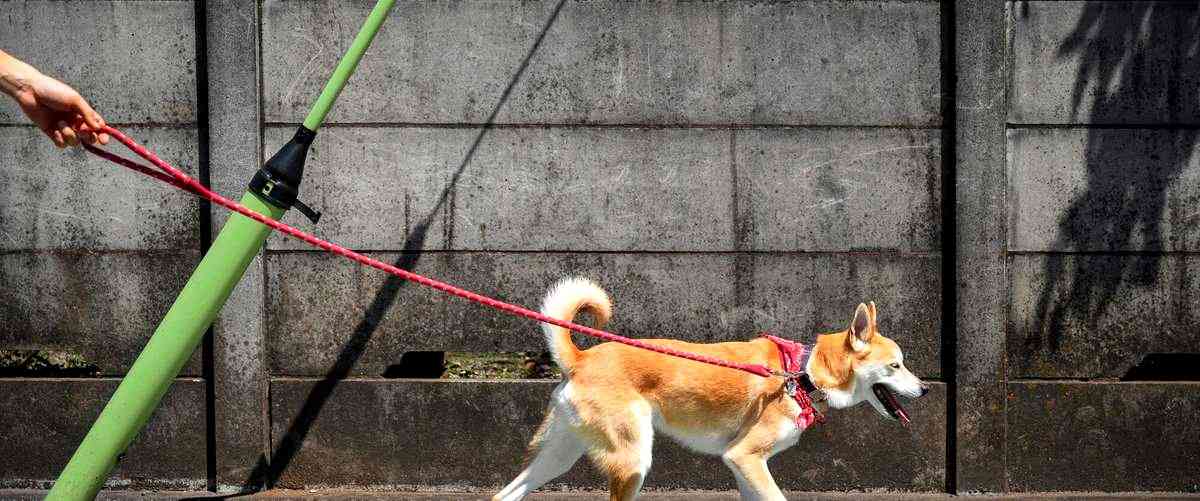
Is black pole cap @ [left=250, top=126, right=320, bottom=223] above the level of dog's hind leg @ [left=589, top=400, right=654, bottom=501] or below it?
above

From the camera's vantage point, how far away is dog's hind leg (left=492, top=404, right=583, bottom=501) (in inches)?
207

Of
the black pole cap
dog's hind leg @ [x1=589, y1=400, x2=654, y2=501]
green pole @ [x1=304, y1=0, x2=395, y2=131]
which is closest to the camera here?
the black pole cap

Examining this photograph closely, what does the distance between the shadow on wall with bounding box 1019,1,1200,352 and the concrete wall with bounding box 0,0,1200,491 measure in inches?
0.6

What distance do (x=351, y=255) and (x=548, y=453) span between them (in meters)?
1.72

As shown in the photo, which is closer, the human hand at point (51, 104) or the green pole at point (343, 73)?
the human hand at point (51, 104)

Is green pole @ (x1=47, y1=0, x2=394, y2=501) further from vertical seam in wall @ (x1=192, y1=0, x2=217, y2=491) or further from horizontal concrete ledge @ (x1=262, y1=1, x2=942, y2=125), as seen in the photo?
vertical seam in wall @ (x1=192, y1=0, x2=217, y2=491)

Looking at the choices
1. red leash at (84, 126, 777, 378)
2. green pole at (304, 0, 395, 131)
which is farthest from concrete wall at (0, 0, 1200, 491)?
green pole at (304, 0, 395, 131)

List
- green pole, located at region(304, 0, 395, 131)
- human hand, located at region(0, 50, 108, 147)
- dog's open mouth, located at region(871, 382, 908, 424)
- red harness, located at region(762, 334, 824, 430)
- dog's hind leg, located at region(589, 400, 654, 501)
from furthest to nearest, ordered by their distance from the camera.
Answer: dog's open mouth, located at region(871, 382, 908, 424)
red harness, located at region(762, 334, 824, 430)
dog's hind leg, located at region(589, 400, 654, 501)
green pole, located at region(304, 0, 395, 131)
human hand, located at region(0, 50, 108, 147)

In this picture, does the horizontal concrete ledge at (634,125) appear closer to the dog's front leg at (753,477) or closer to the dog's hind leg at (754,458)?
the dog's hind leg at (754,458)

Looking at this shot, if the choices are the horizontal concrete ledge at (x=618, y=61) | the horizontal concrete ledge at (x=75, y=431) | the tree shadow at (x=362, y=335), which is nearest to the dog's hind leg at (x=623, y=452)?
the tree shadow at (x=362, y=335)

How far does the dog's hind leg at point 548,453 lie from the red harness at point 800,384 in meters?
1.02

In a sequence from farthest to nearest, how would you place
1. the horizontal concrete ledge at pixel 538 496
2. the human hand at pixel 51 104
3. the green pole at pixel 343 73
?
the horizontal concrete ledge at pixel 538 496 → the green pole at pixel 343 73 → the human hand at pixel 51 104

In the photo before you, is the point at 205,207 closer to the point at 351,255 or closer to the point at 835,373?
the point at 351,255

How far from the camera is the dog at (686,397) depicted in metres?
5.13
